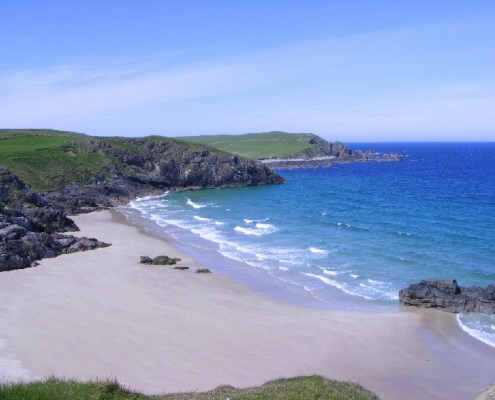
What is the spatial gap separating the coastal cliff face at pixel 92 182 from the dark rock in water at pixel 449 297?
87.0 ft

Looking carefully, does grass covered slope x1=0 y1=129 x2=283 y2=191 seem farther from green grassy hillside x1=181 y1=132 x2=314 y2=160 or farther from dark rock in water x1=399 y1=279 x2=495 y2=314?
green grassy hillside x1=181 y1=132 x2=314 y2=160

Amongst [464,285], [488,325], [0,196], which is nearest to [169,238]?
[0,196]

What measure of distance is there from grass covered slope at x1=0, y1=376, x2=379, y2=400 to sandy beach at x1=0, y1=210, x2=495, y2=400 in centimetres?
403

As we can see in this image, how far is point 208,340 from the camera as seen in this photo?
2275 centimetres

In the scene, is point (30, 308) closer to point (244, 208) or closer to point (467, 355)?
point (467, 355)

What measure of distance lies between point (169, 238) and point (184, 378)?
Answer: 1213 inches

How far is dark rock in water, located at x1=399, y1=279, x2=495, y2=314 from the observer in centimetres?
2706

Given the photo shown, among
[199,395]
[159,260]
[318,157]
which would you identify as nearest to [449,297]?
[199,395]

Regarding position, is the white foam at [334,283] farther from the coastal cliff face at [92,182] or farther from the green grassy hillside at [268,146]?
the green grassy hillside at [268,146]

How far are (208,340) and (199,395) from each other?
8896 millimetres

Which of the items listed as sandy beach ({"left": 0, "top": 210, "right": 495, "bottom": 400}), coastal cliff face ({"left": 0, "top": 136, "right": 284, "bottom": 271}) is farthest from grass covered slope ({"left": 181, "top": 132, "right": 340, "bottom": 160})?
sandy beach ({"left": 0, "top": 210, "right": 495, "bottom": 400})

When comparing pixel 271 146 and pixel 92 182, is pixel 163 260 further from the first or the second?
pixel 271 146

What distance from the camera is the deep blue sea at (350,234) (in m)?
32.8

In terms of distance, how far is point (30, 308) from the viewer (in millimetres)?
26016
